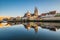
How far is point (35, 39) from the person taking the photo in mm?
6113

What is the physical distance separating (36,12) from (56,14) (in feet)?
21.1

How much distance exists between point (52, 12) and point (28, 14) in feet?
25.0

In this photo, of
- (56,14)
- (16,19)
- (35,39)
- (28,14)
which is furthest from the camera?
(28,14)

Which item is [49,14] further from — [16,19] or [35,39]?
[35,39]

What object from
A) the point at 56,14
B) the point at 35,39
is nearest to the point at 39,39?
the point at 35,39

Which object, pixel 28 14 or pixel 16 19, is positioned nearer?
pixel 16 19

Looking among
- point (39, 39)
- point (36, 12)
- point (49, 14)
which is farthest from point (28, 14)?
point (39, 39)

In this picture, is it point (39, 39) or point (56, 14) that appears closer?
point (39, 39)

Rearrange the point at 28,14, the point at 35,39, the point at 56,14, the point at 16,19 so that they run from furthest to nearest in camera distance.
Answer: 1. the point at 28,14
2. the point at 56,14
3. the point at 16,19
4. the point at 35,39

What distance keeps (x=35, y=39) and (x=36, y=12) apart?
132ft

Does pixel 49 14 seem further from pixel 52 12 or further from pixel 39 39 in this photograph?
pixel 39 39

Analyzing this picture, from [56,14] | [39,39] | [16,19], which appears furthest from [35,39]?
[56,14]

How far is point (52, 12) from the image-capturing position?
151ft

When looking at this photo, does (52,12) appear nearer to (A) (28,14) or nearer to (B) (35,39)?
(A) (28,14)
